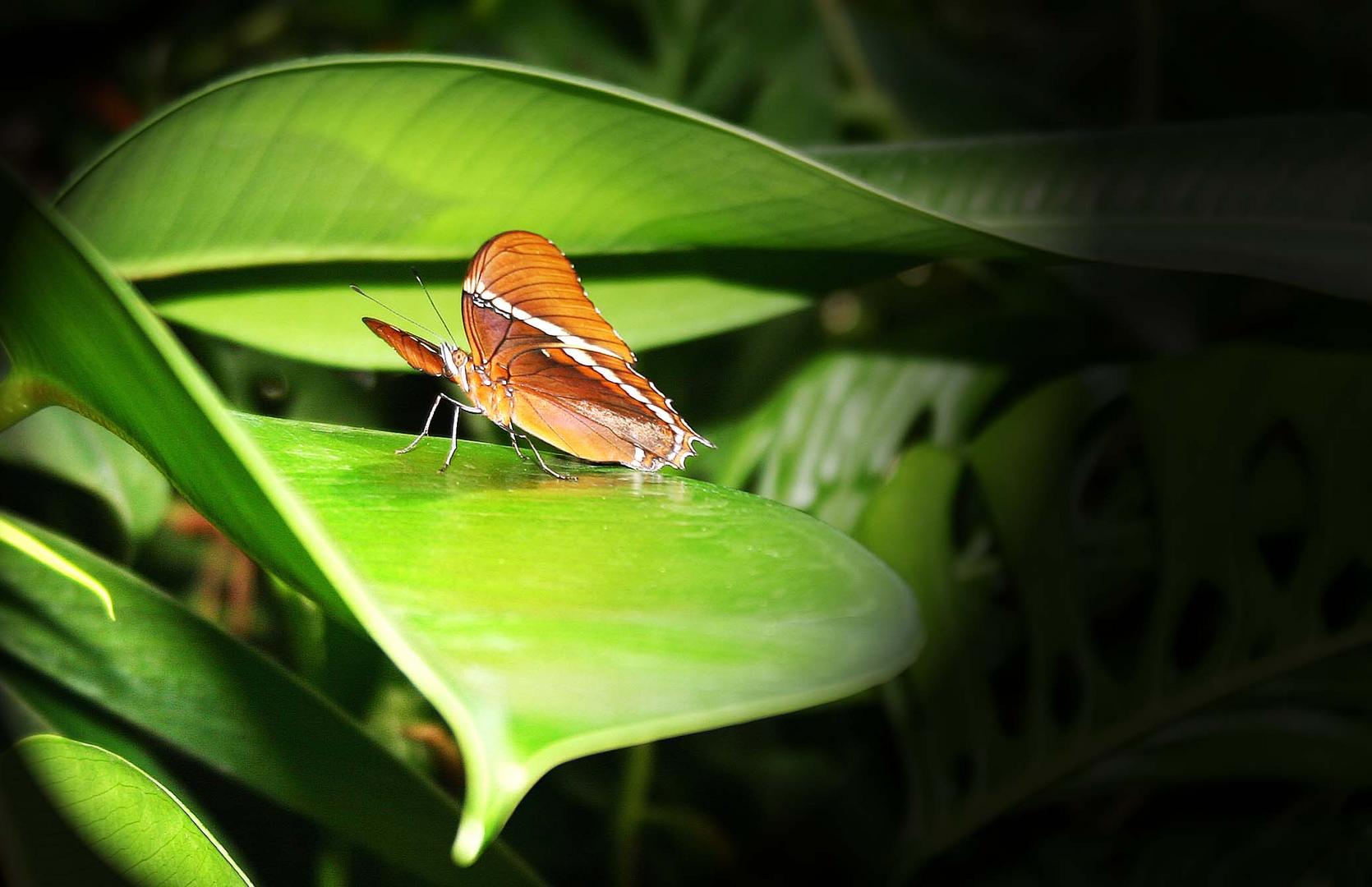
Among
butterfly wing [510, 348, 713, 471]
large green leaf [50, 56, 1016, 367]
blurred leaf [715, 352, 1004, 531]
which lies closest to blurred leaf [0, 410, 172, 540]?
large green leaf [50, 56, 1016, 367]

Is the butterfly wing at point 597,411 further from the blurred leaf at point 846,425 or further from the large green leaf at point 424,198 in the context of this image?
the blurred leaf at point 846,425

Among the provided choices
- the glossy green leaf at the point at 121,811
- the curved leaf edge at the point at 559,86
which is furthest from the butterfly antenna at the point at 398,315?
the glossy green leaf at the point at 121,811

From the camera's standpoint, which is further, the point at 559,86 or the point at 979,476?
the point at 979,476

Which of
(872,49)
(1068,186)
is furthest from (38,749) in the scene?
(872,49)

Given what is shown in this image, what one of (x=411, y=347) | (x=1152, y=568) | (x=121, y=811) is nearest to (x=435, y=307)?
(x=411, y=347)

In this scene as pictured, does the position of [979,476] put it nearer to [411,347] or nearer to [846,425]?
[846,425]

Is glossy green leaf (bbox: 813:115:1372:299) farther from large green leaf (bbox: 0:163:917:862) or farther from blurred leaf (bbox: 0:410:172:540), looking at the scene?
blurred leaf (bbox: 0:410:172:540)

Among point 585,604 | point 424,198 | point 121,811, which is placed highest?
point 424,198
